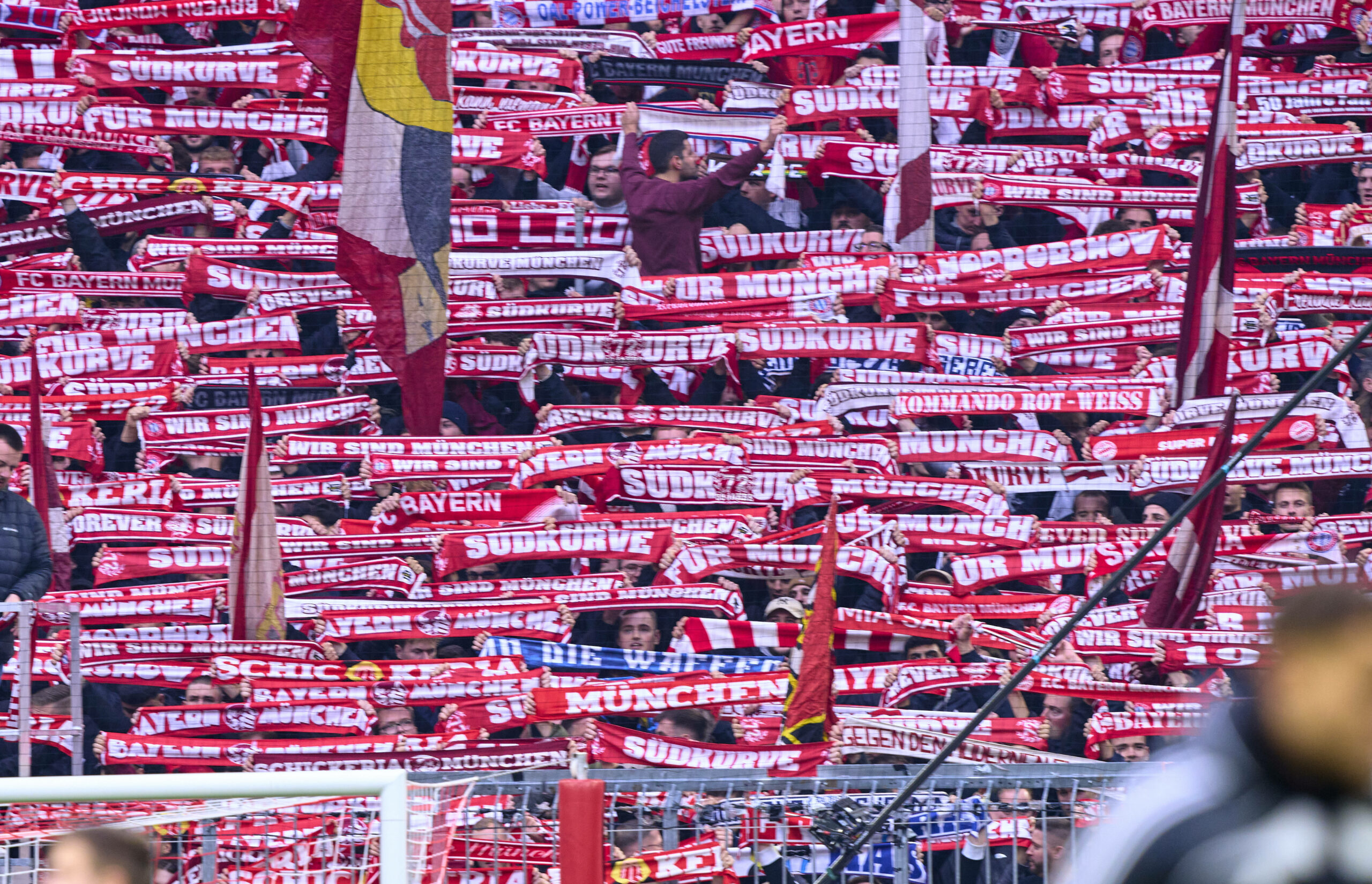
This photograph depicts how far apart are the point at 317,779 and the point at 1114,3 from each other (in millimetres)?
8595

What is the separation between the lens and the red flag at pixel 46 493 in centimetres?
762

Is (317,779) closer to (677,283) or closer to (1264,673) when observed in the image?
(1264,673)

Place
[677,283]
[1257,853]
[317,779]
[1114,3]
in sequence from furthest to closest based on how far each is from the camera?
[1114,3] → [677,283] → [317,779] → [1257,853]

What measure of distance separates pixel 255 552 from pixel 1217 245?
15.2 feet

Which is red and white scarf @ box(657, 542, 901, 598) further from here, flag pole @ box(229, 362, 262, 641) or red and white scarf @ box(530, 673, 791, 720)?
flag pole @ box(229, 362, 262, 641)

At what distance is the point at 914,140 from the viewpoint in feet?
29.6

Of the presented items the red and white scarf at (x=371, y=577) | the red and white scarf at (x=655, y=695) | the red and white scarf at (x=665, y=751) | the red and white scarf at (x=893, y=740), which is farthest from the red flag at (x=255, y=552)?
the red and white scarf at (x=893, y=740)

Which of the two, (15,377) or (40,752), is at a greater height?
(15,377)

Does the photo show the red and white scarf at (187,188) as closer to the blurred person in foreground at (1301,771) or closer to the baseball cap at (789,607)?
the baseball cap at (789,607)

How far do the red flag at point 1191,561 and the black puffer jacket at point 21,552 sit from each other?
15.6 ft

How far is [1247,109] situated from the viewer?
32.7 ft

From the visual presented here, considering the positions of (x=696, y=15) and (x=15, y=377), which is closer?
(x=15, y=377)

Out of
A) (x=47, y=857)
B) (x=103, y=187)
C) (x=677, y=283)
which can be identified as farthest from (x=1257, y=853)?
(x=103, y=187)

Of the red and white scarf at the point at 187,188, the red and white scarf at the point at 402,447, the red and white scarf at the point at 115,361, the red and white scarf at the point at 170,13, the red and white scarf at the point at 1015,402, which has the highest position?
the red and white scarf at the point at 170,13
